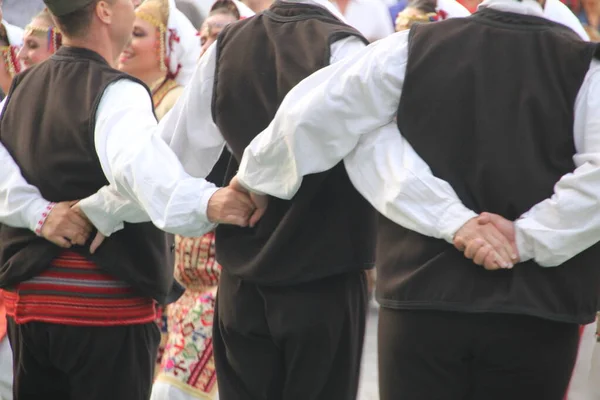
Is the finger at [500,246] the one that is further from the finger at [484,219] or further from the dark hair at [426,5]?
the dark hair at [426,5]

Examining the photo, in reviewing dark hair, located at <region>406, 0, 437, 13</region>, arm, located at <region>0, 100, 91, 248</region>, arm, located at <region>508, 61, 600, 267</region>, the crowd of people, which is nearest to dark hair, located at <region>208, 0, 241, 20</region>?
dark hair, located at <region>406, 0, 437, 13</region>

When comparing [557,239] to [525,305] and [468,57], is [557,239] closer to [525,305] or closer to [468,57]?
[525,305]

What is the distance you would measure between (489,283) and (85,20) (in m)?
1.47

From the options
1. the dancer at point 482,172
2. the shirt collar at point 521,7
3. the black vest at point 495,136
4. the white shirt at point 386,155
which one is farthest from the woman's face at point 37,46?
the shirt collar at point 521,7

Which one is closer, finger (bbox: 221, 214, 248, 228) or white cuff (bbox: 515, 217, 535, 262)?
white cuff (bbox: 515, 217, 535, 262)

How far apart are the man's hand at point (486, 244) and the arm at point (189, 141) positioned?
936 mm

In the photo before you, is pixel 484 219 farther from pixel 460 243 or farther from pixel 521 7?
pixel 521 7

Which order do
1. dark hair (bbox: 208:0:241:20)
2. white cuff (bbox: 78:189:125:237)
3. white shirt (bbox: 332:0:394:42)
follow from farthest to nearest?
white shirt (bbox: 332:0:394:42) < dark hair (bbox: 208:0:241:20) < white cuff (bbox: 78:189:125:237)

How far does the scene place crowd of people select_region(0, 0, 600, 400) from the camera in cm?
238

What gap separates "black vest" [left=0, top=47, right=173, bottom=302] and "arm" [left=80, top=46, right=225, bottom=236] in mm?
80

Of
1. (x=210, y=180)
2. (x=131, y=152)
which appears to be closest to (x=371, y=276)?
(x=210, y=180)

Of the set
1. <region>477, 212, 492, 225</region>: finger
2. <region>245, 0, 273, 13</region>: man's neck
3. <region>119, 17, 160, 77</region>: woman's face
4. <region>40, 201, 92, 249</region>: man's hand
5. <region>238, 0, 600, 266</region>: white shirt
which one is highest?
<region>238, 0, 600, 266</region>: white shirt

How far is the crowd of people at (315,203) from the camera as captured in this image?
2377 millimetres

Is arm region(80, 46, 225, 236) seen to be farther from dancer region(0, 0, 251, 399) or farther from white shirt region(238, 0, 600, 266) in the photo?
white shirt region(238, 0, 600, 266)
